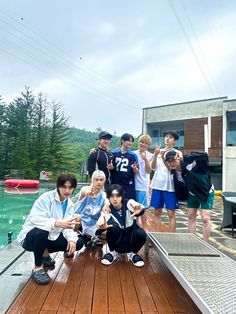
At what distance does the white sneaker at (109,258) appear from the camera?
8.65 ft

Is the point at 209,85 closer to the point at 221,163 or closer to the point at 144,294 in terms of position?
the point at 221,163

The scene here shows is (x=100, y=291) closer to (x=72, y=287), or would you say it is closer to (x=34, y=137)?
(x=72, y=287)

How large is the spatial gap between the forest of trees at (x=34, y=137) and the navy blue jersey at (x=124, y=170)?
662 inches

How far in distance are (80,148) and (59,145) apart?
39.2ft

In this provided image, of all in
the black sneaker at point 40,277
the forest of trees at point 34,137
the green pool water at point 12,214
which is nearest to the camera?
the black sneaker at point 40,277

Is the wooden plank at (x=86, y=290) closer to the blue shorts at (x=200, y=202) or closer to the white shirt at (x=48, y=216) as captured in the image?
the white shirt at (x=48, y=216)

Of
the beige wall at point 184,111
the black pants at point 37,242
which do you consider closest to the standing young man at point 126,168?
the black pants at point 37,242

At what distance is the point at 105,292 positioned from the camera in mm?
2016

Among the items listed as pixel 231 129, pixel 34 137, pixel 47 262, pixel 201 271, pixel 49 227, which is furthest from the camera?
pixel 34 137

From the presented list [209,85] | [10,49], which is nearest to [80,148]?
[10,49]

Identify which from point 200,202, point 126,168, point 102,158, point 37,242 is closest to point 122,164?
point 126,168

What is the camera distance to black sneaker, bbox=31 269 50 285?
2.12 meters

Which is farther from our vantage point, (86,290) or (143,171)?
(143,171)

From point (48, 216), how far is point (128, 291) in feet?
2.72
